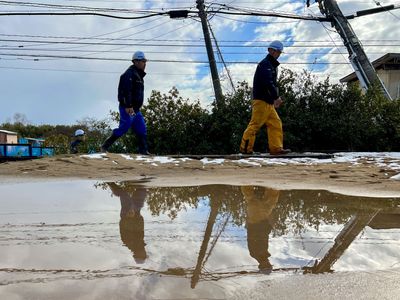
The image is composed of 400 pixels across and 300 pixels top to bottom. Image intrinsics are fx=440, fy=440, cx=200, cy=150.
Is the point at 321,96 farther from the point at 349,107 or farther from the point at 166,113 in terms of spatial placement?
the point at 166,113

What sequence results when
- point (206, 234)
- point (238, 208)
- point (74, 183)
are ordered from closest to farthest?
1. point (206, 234)
2. point (238, 208)
3. point (74, 183)

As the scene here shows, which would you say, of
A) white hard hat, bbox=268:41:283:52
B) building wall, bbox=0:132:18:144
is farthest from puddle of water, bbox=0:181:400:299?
building wall, bbox=0:132:18:144

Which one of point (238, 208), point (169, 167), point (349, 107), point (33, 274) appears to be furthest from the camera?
point (349, 107)

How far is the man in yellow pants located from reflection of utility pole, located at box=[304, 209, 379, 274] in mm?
4925

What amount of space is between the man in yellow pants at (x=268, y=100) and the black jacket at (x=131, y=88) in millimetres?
2179

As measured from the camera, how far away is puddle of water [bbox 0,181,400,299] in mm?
1905

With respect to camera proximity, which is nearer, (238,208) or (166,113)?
(238,208)

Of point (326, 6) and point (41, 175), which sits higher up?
point (326, 6)

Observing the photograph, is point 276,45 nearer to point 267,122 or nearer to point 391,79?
point 267,122

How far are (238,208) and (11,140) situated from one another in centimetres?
3720

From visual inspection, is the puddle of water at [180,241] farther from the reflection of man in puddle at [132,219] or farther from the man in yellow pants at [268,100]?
the man in yellow pants at [268,100]

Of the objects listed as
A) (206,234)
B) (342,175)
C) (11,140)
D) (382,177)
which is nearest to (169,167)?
(342,175)

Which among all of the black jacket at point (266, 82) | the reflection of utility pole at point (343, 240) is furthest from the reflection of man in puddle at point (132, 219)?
the black jacket at point (266, 82)

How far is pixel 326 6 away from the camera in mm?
19781
